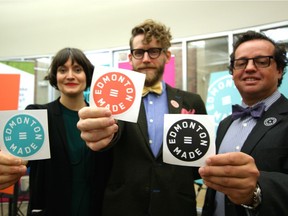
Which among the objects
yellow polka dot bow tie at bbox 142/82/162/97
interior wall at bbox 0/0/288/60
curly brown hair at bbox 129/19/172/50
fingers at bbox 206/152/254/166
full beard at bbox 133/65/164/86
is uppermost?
interior wall at bbox 0/0/288/60

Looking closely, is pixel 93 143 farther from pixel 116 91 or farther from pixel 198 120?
pixel 198 120

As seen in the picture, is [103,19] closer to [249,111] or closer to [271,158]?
[249,111]

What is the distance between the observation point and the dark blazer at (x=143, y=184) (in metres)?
1.33

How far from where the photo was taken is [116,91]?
3.46ft

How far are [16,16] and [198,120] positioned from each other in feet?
17.4

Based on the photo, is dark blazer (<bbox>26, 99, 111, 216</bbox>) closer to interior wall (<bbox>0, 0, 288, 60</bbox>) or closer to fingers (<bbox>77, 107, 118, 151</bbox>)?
fingers (<bbox>77, 107, 118, 151</bbox>)

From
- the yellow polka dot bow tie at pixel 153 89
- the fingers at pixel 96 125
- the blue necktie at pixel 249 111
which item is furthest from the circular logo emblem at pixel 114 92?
the blue necktie at pixel 249 111

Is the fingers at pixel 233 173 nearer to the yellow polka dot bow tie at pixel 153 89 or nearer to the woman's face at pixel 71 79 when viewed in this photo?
the yellow polka dot bow tie at pixel 153 89

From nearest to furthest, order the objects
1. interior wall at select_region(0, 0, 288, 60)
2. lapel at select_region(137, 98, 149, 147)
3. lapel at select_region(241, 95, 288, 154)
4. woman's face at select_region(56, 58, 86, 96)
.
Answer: lapel at select_region(241, 95, 288, 154) < lapel at select_region(137, 98, 149, 147) < woman's face at select_region(56, 58, 86, 96) < interior wall at select_region(0, 0, 288, 60)

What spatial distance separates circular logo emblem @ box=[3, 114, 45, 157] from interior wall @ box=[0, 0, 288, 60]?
3.38 metres

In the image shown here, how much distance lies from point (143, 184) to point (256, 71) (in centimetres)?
92

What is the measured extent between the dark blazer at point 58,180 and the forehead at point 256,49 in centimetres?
101

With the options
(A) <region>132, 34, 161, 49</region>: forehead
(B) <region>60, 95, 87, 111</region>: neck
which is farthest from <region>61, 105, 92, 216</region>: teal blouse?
(A) <region>132, 34, 161, 49</region>: forehead

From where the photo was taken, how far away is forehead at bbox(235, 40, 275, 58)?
A: 1.53 m
